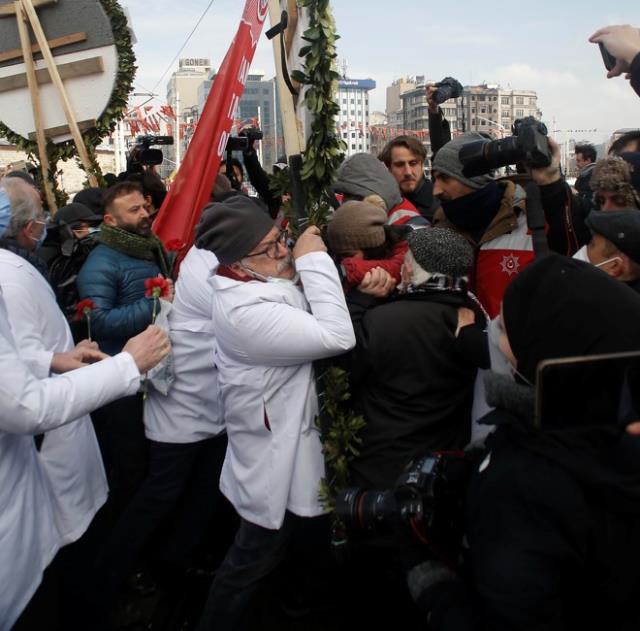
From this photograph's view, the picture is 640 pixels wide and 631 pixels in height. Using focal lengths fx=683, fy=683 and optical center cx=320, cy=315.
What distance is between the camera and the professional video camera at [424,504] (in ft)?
5.49

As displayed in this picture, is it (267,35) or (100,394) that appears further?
(267,35)

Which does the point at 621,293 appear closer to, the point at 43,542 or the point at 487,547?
the point at 487,547

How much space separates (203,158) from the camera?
4.24 meters

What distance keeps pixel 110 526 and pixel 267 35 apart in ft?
8.47

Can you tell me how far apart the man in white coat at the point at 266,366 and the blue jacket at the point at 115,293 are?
929mm

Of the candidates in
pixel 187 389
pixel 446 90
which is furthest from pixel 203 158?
pixel 187 389

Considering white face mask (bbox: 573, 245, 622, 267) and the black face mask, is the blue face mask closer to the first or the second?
the black face mask

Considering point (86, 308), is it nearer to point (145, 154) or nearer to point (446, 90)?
point (145, 154)

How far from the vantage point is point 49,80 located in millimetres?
4617

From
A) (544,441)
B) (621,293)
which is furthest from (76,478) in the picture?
(621,293)

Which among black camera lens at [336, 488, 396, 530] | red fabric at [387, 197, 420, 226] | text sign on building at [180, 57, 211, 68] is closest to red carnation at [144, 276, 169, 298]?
red fabric at [387, 197, 420, 226]

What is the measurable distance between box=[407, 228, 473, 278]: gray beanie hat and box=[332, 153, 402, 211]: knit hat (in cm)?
104

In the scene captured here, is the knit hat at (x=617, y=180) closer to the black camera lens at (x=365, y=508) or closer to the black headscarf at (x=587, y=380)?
the black headscarf at (x=587, y=380)

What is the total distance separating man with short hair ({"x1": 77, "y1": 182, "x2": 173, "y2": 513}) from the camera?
10.9 feet
